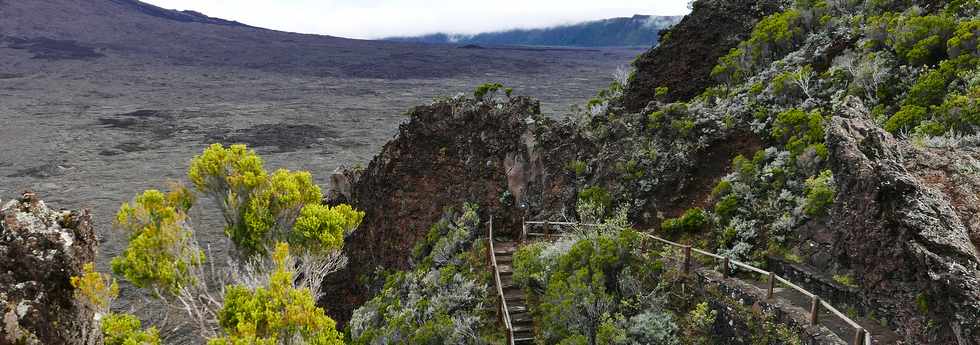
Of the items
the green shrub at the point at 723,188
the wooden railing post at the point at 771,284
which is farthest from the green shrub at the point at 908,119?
the wooden railing post at the point at 771,284

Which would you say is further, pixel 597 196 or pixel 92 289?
pixel 597 196

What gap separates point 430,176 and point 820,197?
53.2 feet

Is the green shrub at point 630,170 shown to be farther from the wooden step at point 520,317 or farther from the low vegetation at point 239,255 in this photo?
the low vegetation at point 239,255

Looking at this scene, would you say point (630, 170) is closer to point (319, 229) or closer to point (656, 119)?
point (656, 119)

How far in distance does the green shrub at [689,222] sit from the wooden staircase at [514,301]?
155 inches

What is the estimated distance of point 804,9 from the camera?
2148cm

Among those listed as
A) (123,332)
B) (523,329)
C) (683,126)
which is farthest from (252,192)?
(683,126)

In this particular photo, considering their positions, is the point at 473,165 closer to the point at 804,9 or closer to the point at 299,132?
the point at 804,9

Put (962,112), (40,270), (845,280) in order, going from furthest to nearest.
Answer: (962,112) < (845,280) < (40,270)

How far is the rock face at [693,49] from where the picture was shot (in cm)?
2334

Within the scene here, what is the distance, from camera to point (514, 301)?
559 inches

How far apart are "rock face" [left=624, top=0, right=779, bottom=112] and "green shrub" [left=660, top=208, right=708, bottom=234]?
31.8 feet

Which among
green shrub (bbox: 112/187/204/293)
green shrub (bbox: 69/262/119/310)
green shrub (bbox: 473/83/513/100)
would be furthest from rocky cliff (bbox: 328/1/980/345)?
green shrub (bbox: 69/262/119/310)

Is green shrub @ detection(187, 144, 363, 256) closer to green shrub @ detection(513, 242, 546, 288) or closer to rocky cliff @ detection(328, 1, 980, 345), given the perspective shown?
green shrub @ detection(513, 242, 546, 288)
